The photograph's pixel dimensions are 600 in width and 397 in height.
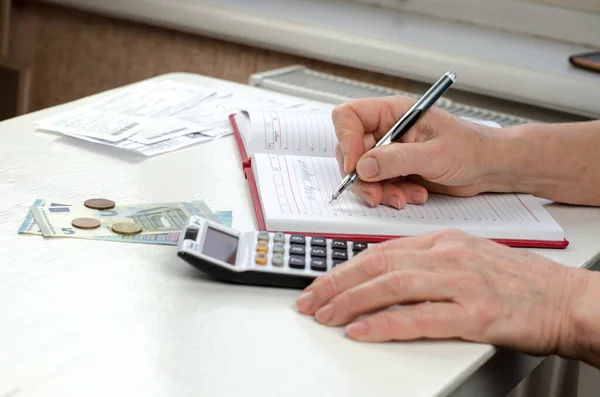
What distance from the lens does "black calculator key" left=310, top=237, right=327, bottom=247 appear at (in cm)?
85

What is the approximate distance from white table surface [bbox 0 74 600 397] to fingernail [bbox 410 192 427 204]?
15cm

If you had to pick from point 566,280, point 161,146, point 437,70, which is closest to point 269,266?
point 566,280

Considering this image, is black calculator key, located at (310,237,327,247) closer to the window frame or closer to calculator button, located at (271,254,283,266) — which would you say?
calculator button, located at (271,254,283,266)

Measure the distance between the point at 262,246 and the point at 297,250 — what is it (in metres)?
0.03

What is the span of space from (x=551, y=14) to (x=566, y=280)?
1.46m

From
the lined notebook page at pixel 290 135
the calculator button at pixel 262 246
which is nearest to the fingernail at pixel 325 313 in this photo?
the calculator button at pixel 262 246

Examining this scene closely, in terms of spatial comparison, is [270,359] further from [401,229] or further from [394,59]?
[394,59]

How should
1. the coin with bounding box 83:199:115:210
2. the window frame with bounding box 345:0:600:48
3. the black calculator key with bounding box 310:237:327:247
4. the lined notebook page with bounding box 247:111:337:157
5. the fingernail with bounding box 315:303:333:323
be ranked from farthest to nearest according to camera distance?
the window frame with bounding box 345:0:600:48
the lined notebook page with bounding box 247:111:337:157
the coin with bounding box 83:199:115:210
the black calculator key with bounding box 310:237:327:247
the fingernail with bounding box 315:303:333:323

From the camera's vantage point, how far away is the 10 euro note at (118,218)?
0.89m

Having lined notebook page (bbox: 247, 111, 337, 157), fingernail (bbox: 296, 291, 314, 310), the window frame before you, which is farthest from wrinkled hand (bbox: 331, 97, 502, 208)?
the window frame

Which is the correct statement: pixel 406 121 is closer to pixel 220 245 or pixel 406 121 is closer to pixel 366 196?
pixel 366 196

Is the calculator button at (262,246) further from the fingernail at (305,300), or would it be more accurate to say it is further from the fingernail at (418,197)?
the fingernail at (418,197)

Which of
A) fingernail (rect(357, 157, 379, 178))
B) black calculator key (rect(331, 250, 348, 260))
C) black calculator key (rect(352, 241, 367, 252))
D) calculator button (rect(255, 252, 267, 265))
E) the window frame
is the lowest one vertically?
calculator button (rect(255, 252, 267, 265))

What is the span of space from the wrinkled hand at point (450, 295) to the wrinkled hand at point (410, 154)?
7.2 inches
